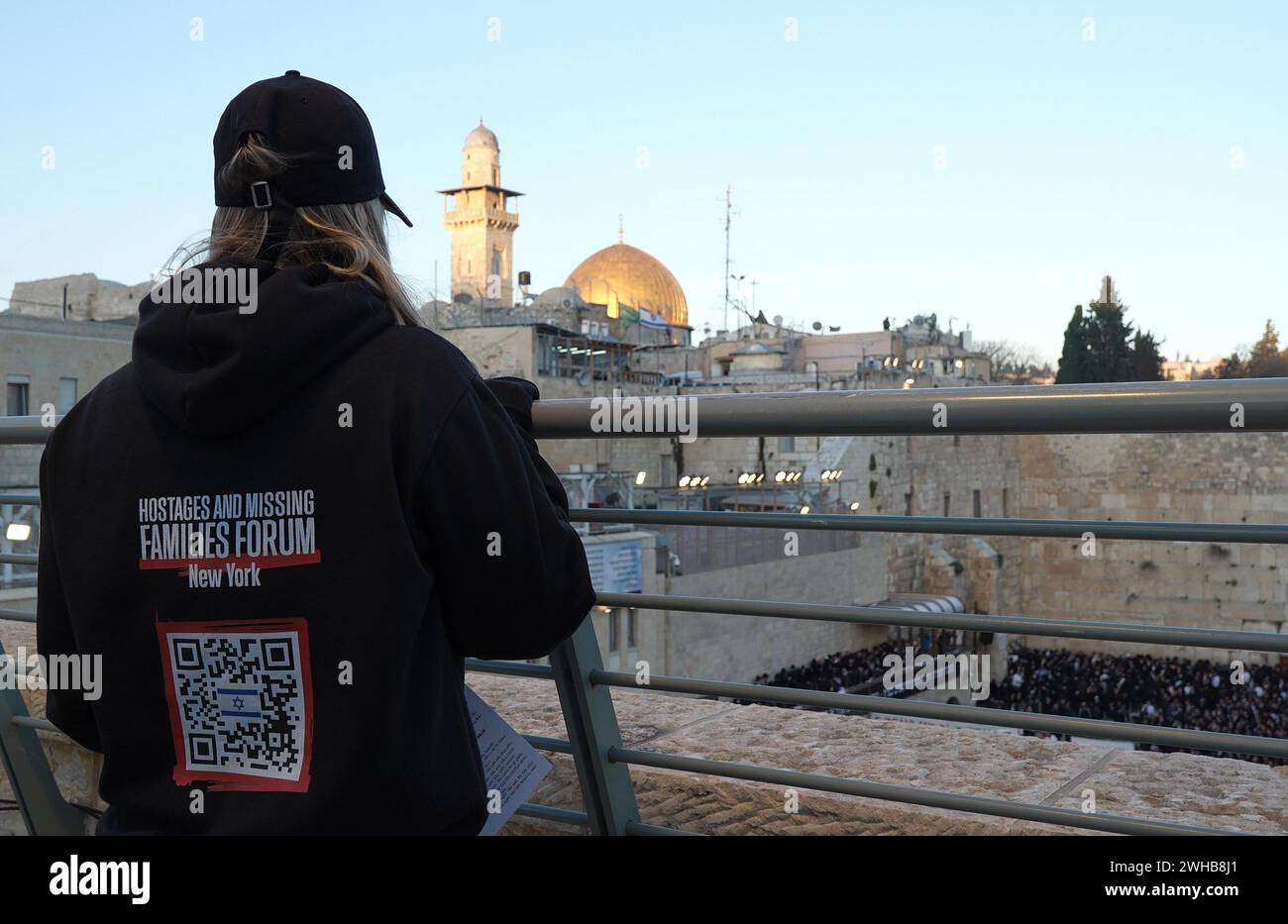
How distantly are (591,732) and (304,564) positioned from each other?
2.69 feet

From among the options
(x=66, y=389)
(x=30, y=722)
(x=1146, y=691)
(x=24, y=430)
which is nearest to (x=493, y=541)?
(x=24, y=430)

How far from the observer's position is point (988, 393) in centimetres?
156

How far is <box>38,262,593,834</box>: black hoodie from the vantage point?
4.19 feet

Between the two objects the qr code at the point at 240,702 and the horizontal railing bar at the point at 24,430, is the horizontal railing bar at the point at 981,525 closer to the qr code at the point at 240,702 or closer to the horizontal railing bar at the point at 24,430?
the qr code at the point at 240,702

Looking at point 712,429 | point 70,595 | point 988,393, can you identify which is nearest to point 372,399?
point 70,595

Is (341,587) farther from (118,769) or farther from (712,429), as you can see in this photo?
(712,429)

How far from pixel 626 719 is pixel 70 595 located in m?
1.64

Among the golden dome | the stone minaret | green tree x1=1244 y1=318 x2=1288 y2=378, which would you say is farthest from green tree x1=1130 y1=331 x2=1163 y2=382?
the stone minaret

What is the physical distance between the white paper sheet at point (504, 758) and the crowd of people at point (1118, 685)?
1867 centimetres

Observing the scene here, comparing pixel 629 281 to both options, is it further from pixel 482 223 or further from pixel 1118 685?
pixel 1118 685

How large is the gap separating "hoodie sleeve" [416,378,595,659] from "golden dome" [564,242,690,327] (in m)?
52.3

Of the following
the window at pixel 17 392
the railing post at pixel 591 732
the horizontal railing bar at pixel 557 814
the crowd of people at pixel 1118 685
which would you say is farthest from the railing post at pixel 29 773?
the window at pixel 17 392
